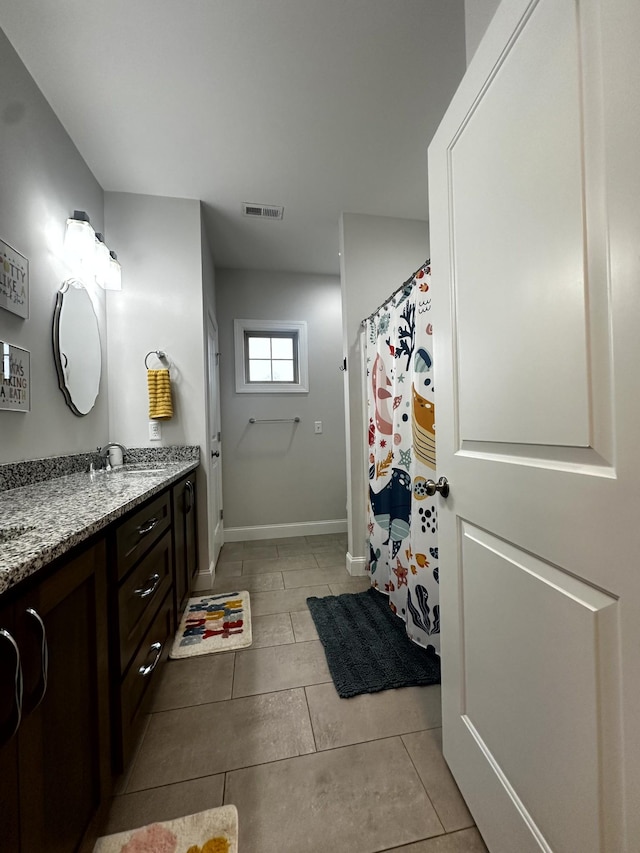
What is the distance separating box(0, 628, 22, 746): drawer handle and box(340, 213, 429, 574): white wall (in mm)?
2073

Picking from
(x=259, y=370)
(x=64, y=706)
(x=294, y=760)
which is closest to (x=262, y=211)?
(x=259, y=370)

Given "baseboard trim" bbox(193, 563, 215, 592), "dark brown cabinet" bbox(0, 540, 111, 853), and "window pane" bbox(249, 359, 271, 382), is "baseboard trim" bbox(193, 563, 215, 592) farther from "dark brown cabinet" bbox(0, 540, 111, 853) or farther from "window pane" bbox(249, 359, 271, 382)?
"window pane" bbox(249, 359, 271, 382)

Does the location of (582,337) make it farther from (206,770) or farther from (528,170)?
(206,770)

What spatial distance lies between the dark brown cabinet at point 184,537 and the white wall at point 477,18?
1.97 meters

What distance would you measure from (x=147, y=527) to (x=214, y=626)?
0.96 metres

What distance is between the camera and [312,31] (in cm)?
140

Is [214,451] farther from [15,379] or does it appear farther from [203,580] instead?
[15,379]

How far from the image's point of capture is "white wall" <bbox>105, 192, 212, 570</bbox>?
90.7 inches

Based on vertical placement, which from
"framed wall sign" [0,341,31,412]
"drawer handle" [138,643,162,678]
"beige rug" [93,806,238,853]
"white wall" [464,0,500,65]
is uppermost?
"white wall" [464,0,500,65]

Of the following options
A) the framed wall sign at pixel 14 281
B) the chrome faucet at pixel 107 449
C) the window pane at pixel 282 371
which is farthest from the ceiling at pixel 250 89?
the chrome faucet at pixel 107 449

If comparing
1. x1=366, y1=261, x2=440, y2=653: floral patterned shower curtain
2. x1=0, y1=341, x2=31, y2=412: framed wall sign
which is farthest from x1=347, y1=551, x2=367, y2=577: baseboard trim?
x1=0, y1=341, x2=31, y2=412: framed wall sign

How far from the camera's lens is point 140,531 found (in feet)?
3.87

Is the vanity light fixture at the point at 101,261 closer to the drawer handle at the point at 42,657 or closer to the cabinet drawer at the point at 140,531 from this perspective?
the cabinet drawer at the point at 140,531

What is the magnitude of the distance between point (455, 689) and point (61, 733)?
37.4 inches
